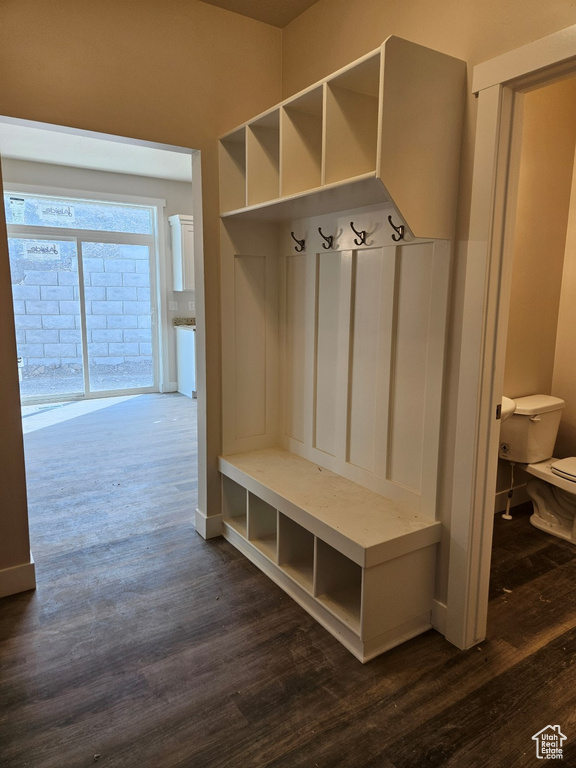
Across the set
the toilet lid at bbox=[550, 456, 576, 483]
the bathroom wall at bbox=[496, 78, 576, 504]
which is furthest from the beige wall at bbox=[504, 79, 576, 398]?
the toilet lid at bbox=[550, 456, 576, 483]

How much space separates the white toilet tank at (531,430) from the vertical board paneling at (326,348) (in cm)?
117

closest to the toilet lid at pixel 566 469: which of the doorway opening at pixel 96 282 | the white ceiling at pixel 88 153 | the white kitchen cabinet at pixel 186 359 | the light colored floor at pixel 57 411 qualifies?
the doorway opening at pixel 96 282

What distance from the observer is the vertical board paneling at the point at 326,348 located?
7.80ft

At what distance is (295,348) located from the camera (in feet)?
8.91

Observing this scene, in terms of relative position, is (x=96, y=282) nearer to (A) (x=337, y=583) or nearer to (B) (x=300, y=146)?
(B) (x=300, y=146)

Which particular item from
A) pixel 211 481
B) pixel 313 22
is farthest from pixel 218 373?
pixel 313 22

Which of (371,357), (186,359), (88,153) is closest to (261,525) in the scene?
(371,357)

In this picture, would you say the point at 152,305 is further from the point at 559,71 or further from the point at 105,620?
the point at 559,71

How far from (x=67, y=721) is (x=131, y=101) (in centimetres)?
243

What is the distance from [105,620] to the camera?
6.84 feet

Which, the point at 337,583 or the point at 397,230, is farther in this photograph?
the point at 337,583

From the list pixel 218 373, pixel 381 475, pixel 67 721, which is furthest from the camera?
pixel 218 373

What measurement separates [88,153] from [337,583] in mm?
4888

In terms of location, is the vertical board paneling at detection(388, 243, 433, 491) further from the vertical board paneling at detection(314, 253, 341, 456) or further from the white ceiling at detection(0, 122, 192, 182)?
the white ceiling at detection(0, 122, 192, 182)
